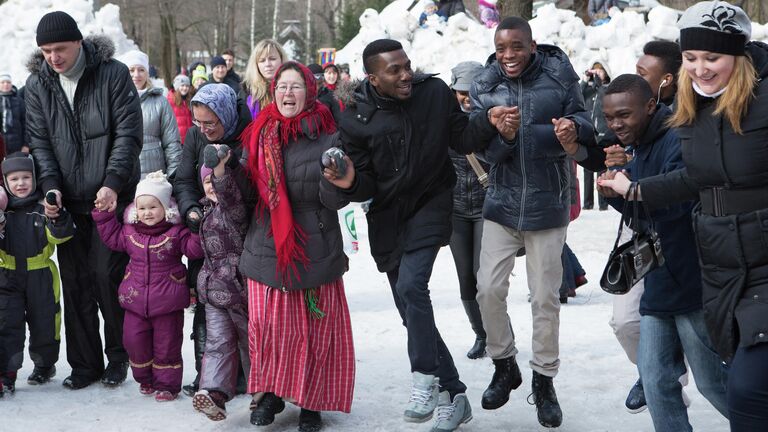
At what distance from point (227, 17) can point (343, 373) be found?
1671 inches

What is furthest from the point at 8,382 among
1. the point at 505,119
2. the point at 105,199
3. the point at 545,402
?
the point at 505,119

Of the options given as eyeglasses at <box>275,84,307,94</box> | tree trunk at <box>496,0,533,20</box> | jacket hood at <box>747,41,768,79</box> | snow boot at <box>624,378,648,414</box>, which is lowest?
snow boot at <box>624,378,648,414</box>

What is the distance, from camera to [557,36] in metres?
22.3

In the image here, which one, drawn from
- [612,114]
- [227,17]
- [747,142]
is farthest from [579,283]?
[227,17]

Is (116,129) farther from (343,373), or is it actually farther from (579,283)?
(579,283)

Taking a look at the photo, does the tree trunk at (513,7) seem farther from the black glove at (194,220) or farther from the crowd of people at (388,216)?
the black glove at (194,220)

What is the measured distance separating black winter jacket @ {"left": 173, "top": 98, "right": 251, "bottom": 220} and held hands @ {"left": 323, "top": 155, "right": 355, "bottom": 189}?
117cm

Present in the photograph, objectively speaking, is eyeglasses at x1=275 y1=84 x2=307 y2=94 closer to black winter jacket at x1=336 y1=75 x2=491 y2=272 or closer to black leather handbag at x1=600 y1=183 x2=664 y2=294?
black winter jacket at x1=336 y1=75 x2=491 y2=272

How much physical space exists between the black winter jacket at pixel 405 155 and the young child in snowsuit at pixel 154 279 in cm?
132

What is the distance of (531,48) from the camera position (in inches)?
184

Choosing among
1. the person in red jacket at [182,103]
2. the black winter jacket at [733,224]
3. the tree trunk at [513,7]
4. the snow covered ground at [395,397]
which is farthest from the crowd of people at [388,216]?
the tree trunk at [513,7]

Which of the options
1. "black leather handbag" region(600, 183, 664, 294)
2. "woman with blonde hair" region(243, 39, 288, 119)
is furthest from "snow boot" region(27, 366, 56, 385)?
"black leather handbag" region(600, 183, 664, 294)

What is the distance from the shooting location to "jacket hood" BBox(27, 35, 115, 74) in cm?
559

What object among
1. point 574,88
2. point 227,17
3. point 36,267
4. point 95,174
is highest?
point 227,17
